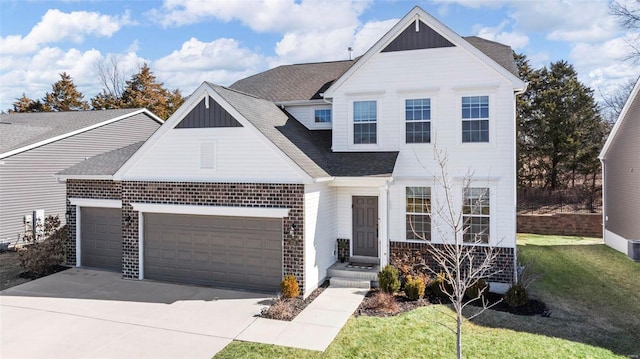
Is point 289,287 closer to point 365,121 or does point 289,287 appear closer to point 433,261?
point 433,261

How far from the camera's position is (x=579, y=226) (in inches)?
835

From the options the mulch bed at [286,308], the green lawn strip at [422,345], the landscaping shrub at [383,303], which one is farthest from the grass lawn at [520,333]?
the mulch bed at [286,308]

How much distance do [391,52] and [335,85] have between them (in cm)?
206

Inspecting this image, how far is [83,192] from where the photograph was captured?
13680 mm

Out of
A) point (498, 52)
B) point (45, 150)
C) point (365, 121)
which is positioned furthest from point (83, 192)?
point (498, 52)

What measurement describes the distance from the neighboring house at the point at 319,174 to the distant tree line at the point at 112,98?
99.0 ft

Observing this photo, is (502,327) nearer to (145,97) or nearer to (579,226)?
(579,226)

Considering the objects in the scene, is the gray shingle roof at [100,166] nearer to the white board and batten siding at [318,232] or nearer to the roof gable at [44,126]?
the roof gable at [44,126]

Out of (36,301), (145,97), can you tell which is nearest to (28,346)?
A: (36,301)

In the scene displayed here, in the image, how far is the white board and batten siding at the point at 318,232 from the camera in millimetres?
10836

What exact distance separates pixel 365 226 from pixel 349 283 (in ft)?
7.01

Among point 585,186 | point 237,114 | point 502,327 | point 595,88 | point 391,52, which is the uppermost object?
point 595,88

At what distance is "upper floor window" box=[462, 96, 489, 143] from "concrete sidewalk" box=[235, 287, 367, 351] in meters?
5.79

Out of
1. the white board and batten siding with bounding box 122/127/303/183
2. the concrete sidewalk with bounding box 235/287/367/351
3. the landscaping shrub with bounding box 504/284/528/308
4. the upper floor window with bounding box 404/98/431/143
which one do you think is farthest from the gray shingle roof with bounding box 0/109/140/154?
the landscaping shrub with bounding box 504/284/528/308
